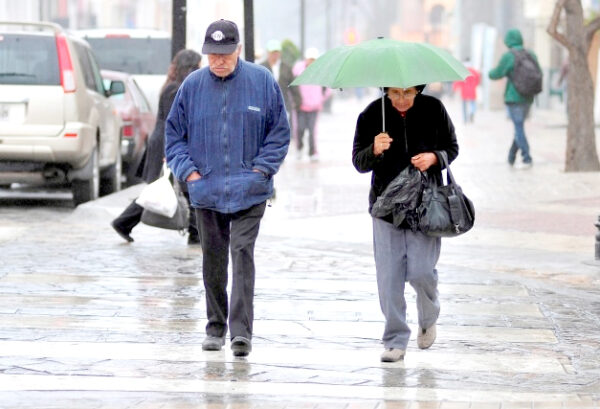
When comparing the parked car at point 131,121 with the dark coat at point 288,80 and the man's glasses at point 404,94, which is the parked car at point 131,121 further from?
the man's glasses at point 404,94

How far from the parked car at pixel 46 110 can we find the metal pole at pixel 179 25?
3.60ft

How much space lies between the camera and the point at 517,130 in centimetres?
2230

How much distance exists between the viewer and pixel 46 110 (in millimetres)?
15789

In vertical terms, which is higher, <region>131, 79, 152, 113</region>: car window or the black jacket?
the black jacket

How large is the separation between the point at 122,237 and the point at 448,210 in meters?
5.82

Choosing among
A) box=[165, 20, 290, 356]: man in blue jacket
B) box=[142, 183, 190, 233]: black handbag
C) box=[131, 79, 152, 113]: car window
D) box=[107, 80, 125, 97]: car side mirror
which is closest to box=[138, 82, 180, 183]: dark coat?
box=[142, 183, 190, 233]: black handbag

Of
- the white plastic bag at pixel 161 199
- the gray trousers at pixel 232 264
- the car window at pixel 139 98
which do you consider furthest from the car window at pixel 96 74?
the gray trousers at pixel 232 264

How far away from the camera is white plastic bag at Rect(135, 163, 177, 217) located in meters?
12.0

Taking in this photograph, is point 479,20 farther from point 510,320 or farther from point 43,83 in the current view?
point 510,320

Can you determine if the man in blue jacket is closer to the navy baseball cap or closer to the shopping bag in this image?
the navy baseball cap

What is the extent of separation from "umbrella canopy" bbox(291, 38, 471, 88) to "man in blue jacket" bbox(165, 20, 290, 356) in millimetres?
330

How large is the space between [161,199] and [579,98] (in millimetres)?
10471

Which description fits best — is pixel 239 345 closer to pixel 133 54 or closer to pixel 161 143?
pixel 161 143

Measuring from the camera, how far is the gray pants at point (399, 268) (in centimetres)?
Answer: 786
